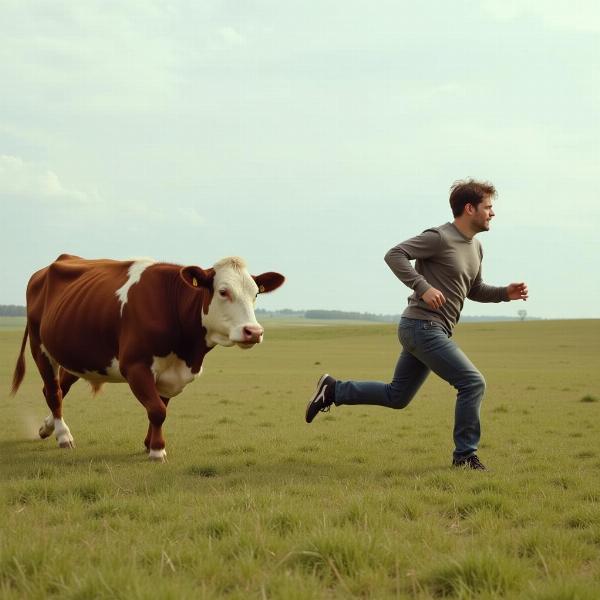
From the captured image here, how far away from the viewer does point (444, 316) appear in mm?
7316

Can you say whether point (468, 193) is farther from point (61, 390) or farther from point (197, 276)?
point (61, 390)

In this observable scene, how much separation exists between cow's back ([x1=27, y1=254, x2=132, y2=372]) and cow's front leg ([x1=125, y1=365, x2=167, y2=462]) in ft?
2.13

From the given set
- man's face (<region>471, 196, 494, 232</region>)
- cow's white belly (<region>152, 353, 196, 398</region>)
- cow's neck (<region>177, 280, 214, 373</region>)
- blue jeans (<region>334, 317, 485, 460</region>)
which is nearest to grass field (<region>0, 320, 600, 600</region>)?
blue jeans (<region>334, 317, 485, 460</region>)

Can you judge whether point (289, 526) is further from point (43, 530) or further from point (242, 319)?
point (242, 319)

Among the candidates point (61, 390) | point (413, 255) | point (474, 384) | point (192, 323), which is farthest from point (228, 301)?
point (61, 390)

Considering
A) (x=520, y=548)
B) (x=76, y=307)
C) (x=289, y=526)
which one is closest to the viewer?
(x=520, y=548)

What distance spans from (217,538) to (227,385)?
57.9 feet

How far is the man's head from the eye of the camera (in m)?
7.34

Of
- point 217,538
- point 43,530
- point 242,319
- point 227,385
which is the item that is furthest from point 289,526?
point 227,385

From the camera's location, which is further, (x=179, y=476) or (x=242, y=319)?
(x=242, y=319)

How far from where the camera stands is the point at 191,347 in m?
8.06

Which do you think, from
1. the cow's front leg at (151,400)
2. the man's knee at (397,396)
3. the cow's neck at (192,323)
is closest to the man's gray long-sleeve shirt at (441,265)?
the man's knee at (397,396)

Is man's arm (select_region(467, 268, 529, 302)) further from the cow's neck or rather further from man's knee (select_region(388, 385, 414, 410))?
the cow's neck

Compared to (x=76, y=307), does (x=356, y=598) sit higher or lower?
lower
